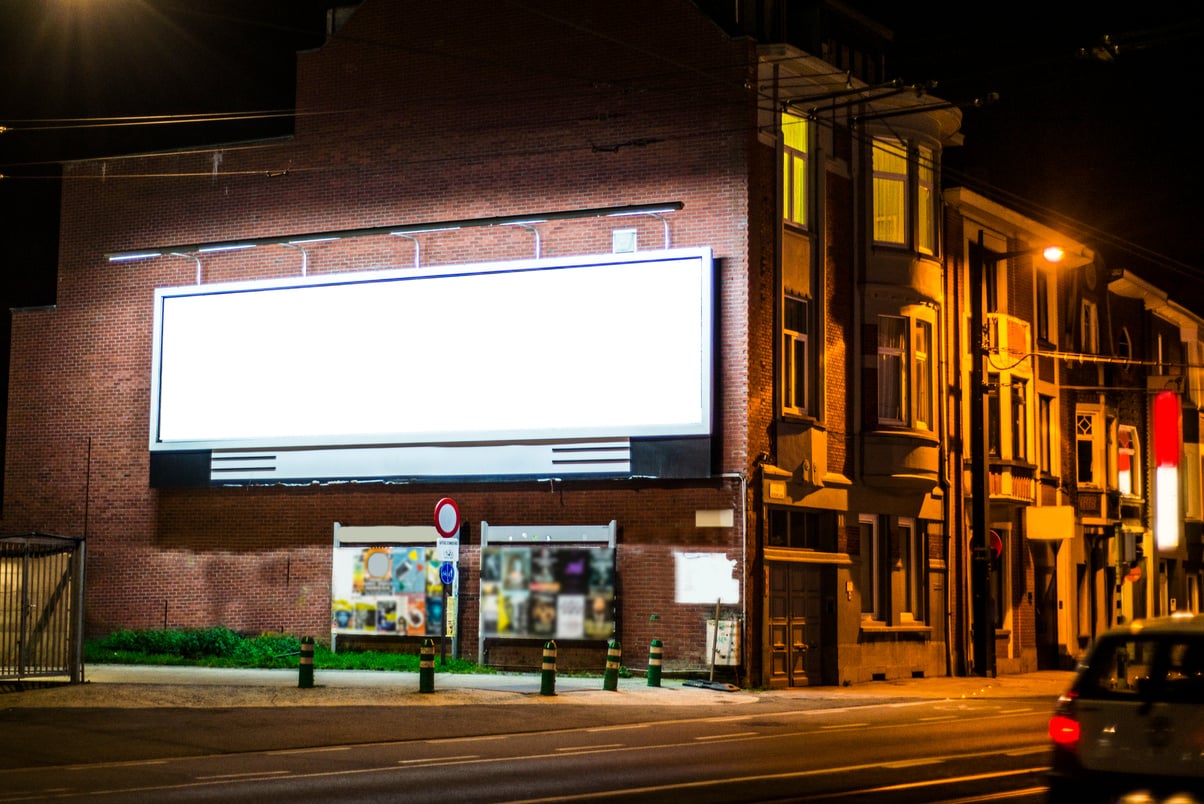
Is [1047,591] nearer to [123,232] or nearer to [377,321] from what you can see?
[377,321]

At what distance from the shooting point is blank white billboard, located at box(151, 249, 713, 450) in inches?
1102

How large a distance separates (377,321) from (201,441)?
177 inches

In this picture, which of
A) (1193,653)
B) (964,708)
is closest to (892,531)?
(964,708)

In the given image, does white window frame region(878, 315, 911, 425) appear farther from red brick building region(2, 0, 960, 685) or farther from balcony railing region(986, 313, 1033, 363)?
balcony railing region(986, 313, 1033, 363)

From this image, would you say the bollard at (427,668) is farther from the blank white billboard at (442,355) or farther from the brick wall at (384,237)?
the blank white billboard at (442,355)

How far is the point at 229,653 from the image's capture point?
96.8 ft

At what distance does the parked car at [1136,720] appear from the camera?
971 cm

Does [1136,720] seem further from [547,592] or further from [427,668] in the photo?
[547,592]

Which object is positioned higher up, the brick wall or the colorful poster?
the brick wall

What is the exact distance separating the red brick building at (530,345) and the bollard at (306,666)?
5.75 metres

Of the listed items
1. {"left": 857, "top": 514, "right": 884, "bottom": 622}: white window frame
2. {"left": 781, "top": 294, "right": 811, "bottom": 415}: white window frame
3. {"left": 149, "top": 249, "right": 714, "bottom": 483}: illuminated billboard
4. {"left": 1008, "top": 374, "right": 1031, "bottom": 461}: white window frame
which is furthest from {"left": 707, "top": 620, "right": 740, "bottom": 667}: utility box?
{"left": 1008, "top": 374, "right": 1031, "bottom": 461}: white window frame

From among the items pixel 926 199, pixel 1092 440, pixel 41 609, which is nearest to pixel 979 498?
pixel 926 199

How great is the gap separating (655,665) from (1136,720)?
53.2ft

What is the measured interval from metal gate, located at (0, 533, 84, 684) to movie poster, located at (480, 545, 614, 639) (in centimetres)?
793
